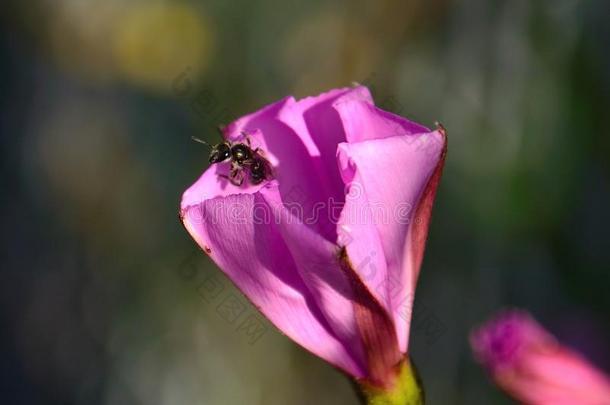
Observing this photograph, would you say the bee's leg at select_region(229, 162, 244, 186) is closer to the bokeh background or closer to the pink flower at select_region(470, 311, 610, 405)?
the pink flower at select_region(470, 311, 610, 405)

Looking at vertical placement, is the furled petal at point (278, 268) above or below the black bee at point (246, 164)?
below

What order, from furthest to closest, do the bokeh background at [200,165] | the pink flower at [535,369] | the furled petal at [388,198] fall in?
1. the bokeh background at [200,165]
2. the pink flower at [535,369]
3. the furled petal at [388,198]

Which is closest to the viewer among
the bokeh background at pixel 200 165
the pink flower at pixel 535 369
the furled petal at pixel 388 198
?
the furled petal at pixel 388 198

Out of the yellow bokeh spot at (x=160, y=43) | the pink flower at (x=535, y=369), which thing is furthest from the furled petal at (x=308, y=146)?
the yellow bokeh spot at (x=160, y=43)

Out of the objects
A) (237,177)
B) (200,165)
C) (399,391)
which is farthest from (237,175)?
(200,165)

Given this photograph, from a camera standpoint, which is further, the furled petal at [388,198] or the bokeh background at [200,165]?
the bokeh background at [200,165]

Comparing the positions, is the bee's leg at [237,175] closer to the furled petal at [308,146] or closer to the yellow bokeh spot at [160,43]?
the furled petal at [308,146]

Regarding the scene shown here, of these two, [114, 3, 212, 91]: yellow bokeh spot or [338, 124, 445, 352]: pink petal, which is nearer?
[338, 124, 445, 352]: pink petal

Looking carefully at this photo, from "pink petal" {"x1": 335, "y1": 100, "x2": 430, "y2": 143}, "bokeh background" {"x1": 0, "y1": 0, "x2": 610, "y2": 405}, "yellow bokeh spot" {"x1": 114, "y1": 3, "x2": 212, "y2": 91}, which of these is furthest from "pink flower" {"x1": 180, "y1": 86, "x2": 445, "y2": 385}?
"yellow bokeh spot" {"x1": 114, "y1": 3, "x2": 212, "y2": 91}
